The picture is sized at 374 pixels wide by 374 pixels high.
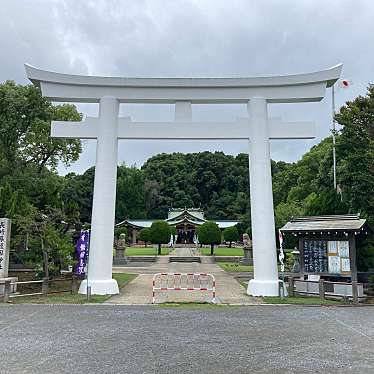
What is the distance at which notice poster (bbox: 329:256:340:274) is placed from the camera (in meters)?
13.8

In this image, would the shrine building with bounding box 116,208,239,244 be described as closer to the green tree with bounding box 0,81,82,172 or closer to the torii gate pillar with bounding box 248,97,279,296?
the green tree with bounding box 0,81,82,172

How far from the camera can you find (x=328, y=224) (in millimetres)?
14188

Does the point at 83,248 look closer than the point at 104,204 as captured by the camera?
No

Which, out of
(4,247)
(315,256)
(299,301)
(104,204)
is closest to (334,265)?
(315,256)

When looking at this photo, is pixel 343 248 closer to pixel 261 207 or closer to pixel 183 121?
pixel 261 207

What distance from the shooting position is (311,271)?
1443 centimetres

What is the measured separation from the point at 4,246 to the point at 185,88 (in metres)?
8.45

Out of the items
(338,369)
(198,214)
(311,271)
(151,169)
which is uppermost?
(151,169)

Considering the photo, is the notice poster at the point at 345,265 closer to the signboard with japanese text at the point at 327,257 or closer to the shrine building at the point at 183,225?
the signboard with japanese text at the point at 327,257

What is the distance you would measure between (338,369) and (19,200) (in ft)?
46.0

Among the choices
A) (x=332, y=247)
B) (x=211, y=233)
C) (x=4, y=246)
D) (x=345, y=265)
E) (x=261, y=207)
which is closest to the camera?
(x=261, y=207)

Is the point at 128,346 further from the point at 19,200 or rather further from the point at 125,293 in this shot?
the point at 19,200

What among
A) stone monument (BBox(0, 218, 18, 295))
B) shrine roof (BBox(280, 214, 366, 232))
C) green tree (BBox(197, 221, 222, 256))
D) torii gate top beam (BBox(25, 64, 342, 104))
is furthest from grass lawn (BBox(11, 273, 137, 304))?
green tree (BBox(197, 221, 222, 256))

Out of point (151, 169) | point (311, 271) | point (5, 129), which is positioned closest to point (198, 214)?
point (151, 169)
